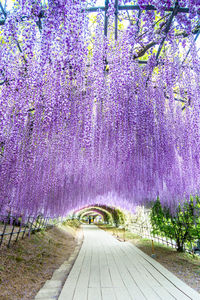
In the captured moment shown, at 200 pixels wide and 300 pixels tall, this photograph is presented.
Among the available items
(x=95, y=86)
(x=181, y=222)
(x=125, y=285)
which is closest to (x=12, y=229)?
(x=125, y=285)

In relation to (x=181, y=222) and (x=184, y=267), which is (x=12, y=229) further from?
(x=181, y=222)

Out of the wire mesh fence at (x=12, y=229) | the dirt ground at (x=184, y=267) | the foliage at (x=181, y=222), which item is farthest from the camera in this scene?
the foliage at (x=181, y=222)

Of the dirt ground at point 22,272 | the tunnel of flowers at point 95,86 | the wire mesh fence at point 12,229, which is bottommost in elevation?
the dirt ground at point 22,272

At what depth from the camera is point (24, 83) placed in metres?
3.52

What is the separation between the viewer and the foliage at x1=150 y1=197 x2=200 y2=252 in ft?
23.0

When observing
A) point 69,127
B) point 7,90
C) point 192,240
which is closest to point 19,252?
point 69,127

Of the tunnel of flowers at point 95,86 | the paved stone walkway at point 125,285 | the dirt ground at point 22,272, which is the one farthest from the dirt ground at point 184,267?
the dirt ground at point 22,272

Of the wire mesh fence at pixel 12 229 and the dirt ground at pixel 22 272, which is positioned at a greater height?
the wire mesh fence at pixel 12 229

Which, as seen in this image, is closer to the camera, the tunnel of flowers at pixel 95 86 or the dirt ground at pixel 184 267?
the tunnel of flowers at pixel 95 86

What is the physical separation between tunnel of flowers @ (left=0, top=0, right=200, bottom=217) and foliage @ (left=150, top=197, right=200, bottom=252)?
1375 mm

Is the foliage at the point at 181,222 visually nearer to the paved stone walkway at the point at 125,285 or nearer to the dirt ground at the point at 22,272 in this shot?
the paved stone walkway at the point at 125,285

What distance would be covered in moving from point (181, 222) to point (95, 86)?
6.23m

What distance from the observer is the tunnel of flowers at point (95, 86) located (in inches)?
107

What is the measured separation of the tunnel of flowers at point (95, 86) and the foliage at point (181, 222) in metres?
1.38
